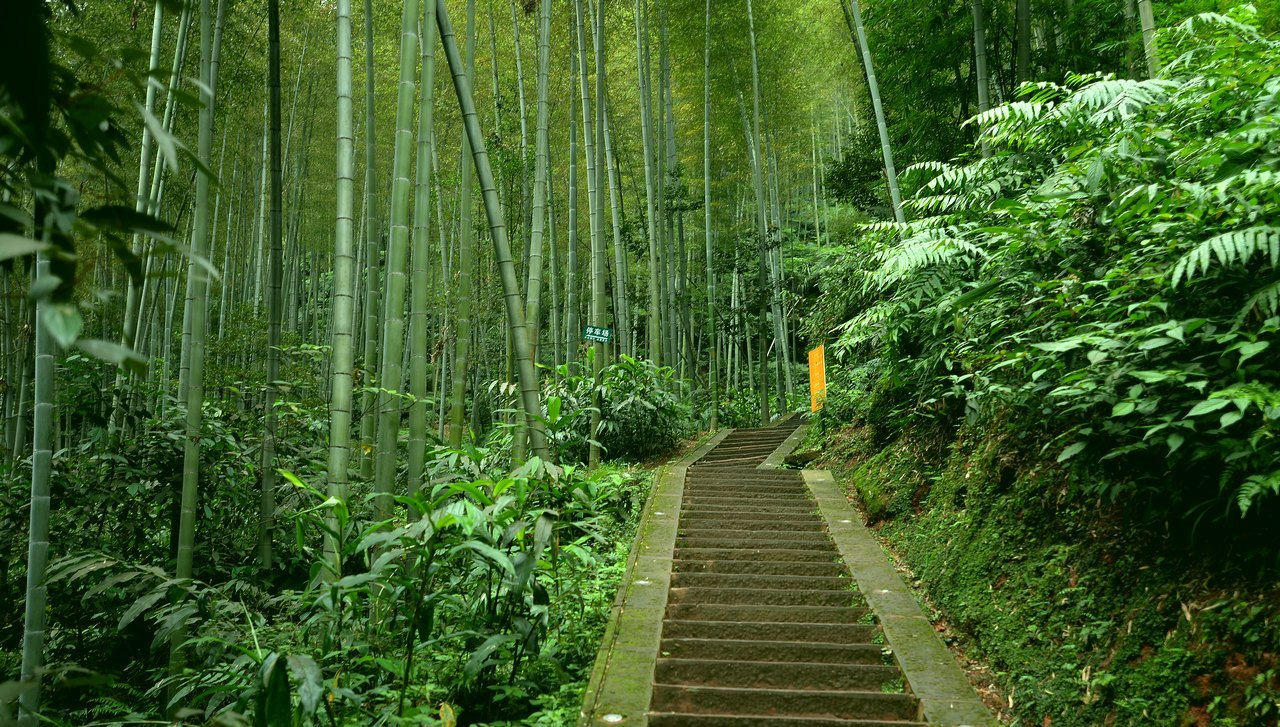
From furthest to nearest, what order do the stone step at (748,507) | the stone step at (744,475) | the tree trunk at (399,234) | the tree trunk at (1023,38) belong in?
the stone step at (744,475) < the tree trunk at (1023,38) < the stone step at (748,507) < the tree trunk at (399,234)

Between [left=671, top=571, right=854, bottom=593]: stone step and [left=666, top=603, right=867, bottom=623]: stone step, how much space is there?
34 centimetres

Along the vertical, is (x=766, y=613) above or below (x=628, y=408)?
below

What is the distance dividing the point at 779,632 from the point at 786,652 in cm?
26

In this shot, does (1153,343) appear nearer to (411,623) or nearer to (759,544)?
(411,623)

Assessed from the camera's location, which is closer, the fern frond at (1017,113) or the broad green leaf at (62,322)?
the broad green leaf at (62,322)

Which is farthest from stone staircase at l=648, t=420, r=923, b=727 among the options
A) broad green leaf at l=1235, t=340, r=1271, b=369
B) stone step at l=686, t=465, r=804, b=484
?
broad green leaf at l=1235, t=340, r=1271, b=369

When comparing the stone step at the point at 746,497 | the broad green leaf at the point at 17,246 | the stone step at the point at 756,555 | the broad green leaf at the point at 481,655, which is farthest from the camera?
the stone step at the point at 746,497

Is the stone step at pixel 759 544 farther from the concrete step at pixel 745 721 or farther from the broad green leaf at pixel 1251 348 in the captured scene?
the broad green leaf at pixel 1251 348

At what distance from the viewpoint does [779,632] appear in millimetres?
4004

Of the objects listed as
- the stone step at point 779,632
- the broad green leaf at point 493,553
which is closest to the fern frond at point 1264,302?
the stone step at point 779,632

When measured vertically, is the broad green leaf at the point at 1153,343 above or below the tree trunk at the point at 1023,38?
below

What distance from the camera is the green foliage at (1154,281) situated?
2637 mm

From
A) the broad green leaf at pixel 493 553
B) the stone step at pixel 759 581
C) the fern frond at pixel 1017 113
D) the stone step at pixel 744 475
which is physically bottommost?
the stone step at pixel 759 581

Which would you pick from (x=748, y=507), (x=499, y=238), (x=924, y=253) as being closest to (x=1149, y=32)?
(x=924, y=253)
